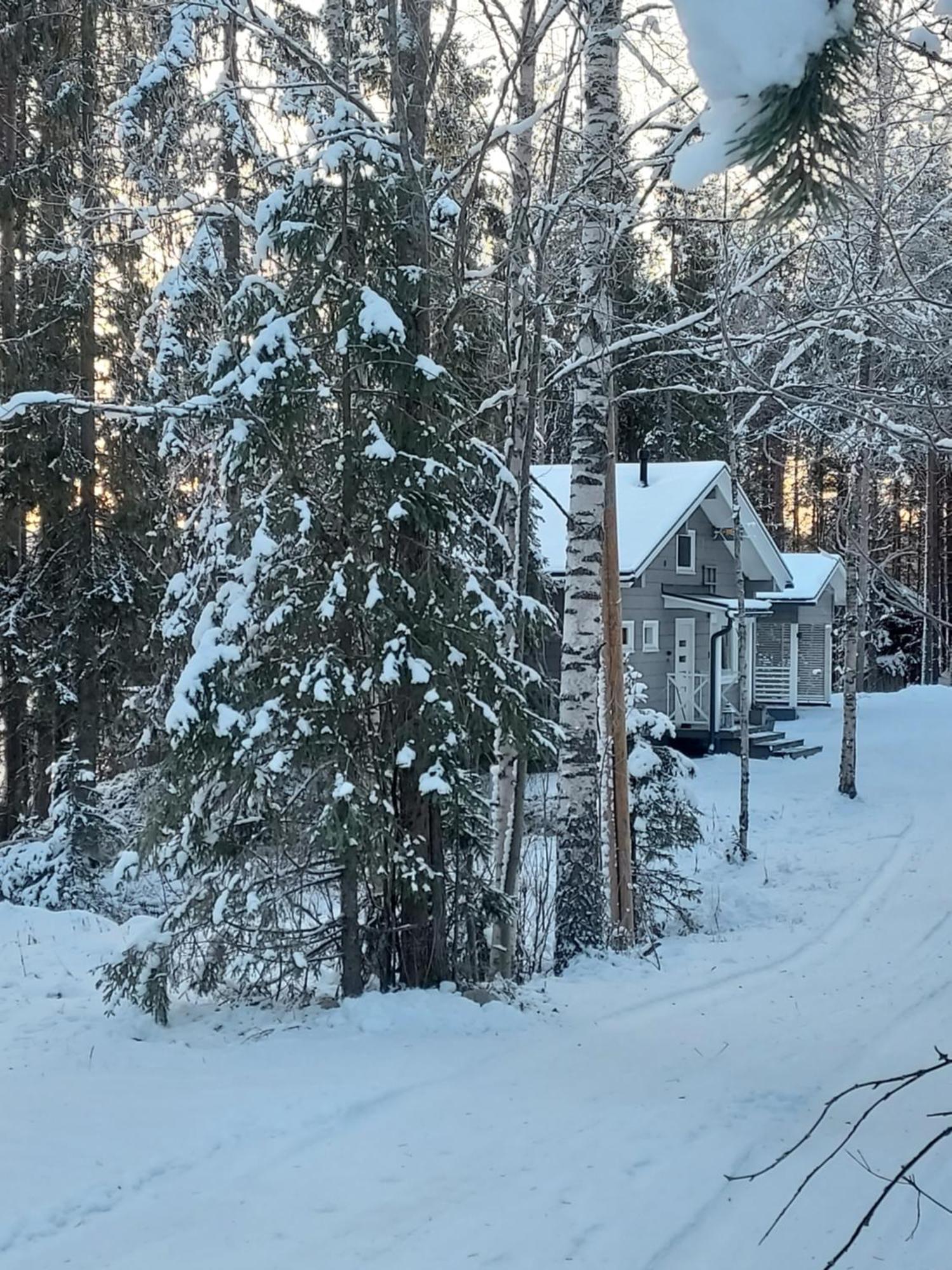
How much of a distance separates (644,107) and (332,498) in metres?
5.66

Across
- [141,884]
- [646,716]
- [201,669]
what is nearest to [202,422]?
[201,669]

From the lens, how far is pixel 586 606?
8016 mm

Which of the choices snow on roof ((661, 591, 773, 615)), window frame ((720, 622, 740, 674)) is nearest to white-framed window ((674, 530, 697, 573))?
snow on roof ((661, 591, 773, 615))

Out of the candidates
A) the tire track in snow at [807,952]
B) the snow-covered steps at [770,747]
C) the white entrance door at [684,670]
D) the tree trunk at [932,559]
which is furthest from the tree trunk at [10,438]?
the tree trunk at [932,559]

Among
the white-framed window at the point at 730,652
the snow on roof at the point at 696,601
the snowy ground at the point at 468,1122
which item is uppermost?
the snow on roof at the point at 696,601

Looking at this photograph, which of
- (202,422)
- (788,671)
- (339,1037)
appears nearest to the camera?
(339,1037)

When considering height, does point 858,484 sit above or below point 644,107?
below

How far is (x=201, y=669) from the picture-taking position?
18.0 feet

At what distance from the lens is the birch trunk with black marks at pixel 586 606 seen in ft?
25.9

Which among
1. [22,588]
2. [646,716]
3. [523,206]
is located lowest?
[646,716]

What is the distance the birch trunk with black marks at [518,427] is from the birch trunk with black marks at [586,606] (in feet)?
1.46

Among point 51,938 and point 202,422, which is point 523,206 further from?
point 51,938

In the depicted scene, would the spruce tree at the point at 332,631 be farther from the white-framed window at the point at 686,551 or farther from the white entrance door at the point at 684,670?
the white-framed window at the point at 686,551

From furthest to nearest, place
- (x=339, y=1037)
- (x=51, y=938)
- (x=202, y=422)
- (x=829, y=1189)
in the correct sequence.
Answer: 1. (x=51, y=938)
2. (x=202, y=422)
3. (x=339, y=1037)
4. (x=829, y=1189)
